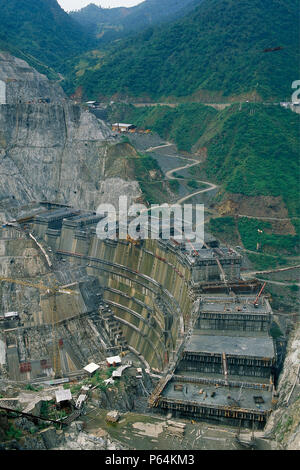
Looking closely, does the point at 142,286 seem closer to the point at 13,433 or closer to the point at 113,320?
the point at 113,320

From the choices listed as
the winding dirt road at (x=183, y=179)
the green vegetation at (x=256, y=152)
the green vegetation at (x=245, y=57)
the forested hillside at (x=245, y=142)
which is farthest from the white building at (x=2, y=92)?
the green vegetation at (x=245, y=57)

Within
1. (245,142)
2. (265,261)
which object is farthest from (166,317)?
(245,142)

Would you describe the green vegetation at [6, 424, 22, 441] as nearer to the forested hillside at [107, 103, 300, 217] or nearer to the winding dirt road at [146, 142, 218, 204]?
the winding dirt road at [146, 142, 218, 204]

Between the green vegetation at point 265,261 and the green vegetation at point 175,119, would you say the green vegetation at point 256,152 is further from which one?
the green vegetation at point 265,261

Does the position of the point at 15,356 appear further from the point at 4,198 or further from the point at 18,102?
the point at 18,102

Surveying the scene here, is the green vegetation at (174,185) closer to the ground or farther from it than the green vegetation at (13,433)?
farther from it

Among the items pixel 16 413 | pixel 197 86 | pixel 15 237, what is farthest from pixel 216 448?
pixel 197 86

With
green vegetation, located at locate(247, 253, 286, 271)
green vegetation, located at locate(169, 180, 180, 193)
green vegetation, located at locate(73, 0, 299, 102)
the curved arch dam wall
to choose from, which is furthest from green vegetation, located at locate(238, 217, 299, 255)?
green vegetation, located at locate(73, 0, 299, 102)
